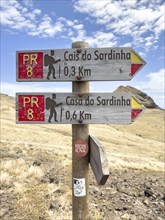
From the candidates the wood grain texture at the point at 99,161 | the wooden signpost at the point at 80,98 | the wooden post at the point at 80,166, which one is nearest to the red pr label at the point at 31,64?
the wooden signpost at the point at 80,98

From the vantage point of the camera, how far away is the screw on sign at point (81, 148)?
3764 mm

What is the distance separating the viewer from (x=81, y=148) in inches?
149

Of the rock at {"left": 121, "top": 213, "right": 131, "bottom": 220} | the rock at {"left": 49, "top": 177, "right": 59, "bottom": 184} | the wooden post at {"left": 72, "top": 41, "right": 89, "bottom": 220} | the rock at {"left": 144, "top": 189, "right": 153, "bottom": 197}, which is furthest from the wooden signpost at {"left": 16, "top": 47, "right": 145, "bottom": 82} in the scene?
the rock at {"left": 144, "top": 189, "right": 153, "bottom": 197}

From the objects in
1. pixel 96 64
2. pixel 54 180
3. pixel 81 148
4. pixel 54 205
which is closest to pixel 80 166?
pixel 81 148

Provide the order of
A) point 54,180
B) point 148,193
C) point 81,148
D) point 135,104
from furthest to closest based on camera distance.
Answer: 1. point 54,180
2. point 148,193
3. point 81,148
4. point 135,104

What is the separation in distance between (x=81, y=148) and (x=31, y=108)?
0.84 metres

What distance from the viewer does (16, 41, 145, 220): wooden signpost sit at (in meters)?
3.65

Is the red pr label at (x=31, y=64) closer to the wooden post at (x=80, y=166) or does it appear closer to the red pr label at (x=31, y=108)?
the red pr label at (x=31, y=108)

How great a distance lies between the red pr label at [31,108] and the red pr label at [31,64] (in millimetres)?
324

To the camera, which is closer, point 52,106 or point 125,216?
point 52,106

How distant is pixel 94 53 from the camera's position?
3717 millimetres

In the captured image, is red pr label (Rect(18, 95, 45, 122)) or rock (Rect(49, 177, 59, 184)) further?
rock (Rect(49, 177, 59, 184))

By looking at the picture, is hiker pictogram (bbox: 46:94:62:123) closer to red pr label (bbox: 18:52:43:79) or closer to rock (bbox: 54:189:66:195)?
Answer: red pr label (bbox: 18:52:43:79)

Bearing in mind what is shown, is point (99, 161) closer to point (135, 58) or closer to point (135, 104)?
point (135, 104)
